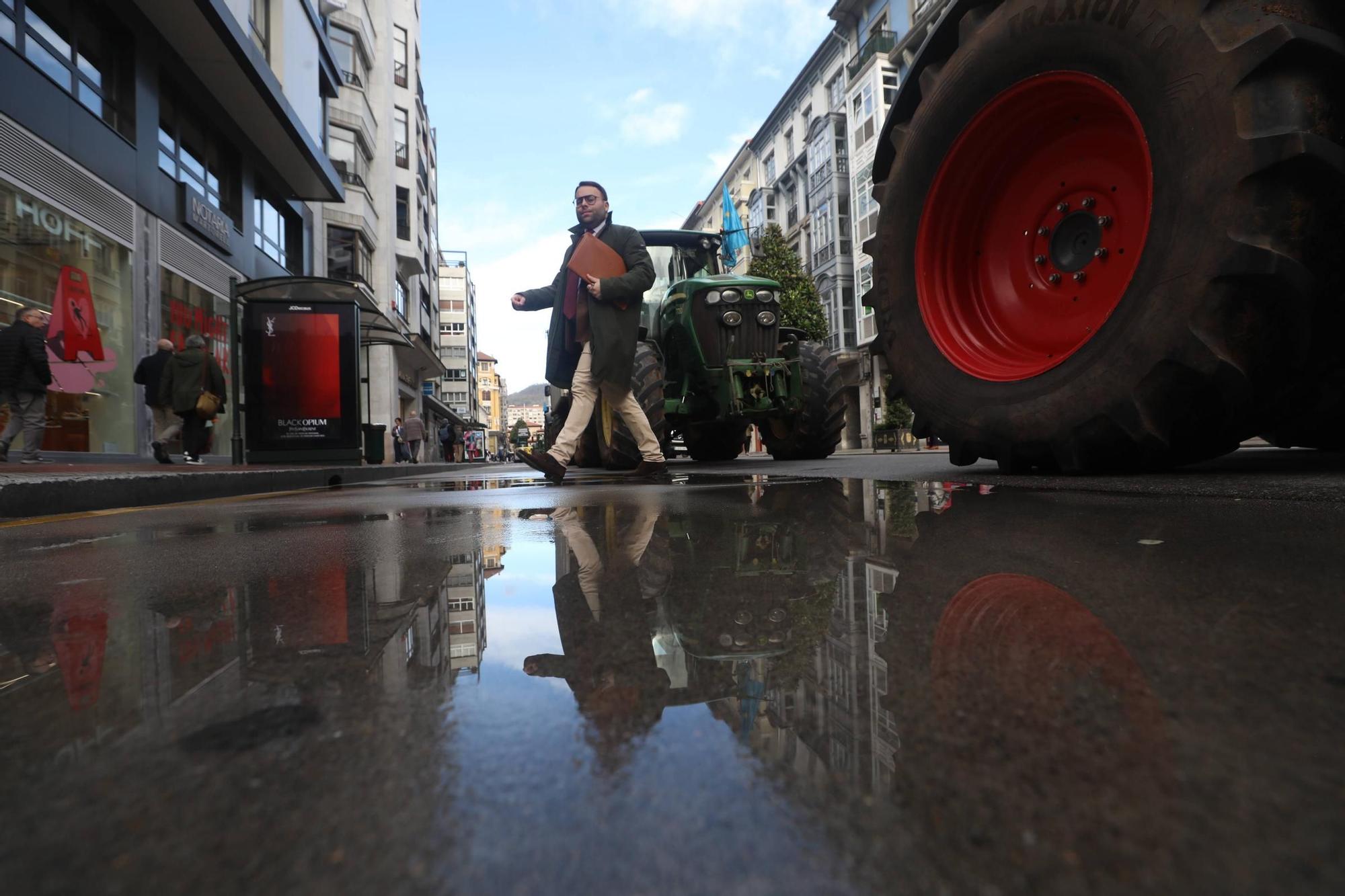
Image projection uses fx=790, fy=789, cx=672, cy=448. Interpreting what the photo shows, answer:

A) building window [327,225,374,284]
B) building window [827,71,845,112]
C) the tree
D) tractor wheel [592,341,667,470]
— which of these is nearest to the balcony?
building window [827,71,845,112]

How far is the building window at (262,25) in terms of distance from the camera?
14430 millimetres

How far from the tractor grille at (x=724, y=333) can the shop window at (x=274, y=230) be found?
12.2 metres

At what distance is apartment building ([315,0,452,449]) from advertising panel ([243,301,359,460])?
1087 centimetres

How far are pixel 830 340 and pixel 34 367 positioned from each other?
3293 cm

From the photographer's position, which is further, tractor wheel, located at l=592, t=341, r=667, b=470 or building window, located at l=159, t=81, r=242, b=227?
building window, located at l=159, t=81, r=242, b=227

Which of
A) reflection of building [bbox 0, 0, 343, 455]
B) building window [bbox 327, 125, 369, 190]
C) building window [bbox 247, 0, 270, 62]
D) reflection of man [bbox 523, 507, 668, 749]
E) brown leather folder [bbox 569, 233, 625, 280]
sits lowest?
reflection of man [bbox 523, 507, 668, 749]

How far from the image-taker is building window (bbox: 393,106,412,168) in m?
30.3

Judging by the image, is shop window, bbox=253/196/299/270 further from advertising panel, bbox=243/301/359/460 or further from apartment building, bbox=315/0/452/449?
advertising panel, bbox=243/301/359/460

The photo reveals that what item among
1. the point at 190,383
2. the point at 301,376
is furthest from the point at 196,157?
the point at 301,376

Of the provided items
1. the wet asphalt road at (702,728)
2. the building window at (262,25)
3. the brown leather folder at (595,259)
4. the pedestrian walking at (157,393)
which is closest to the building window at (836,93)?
the building window at (262,25)

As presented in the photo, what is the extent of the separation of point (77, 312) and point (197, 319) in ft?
10.9

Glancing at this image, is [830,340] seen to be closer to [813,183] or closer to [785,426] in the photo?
[813,183]

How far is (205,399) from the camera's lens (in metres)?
9.38

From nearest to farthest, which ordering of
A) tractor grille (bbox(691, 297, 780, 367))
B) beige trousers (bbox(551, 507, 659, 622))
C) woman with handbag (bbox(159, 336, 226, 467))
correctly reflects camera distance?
beige trousers (bbox(551, 507, 659, 622))
tractor grille (bbox(691, 297, 780, 367))
woman with handbag (bbox(159, 336, 226, 467))
